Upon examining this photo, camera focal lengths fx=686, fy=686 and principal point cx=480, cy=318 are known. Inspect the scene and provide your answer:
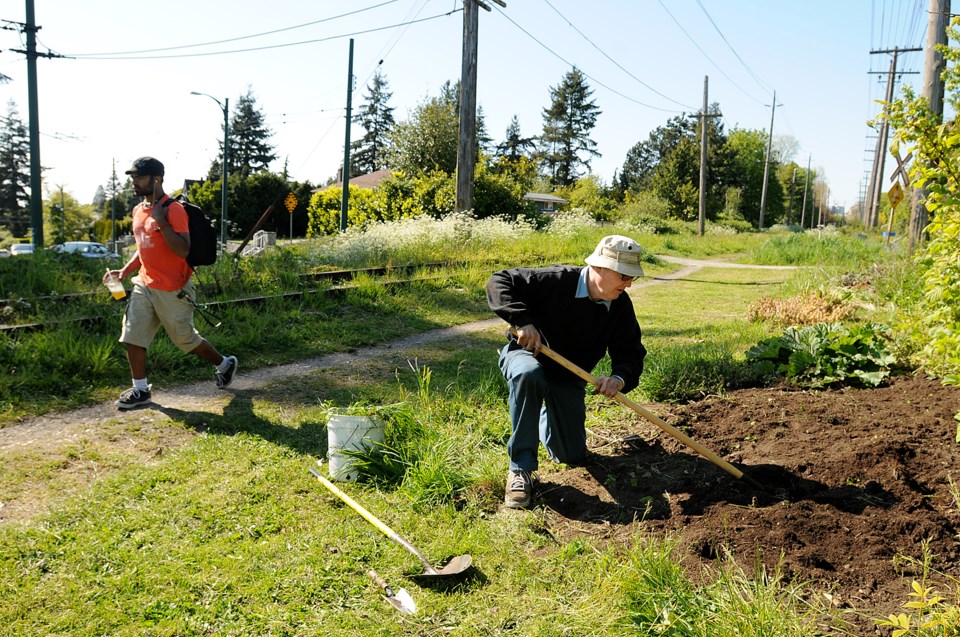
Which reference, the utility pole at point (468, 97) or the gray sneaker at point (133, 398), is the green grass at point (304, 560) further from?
the utility pole at point (468, 97)

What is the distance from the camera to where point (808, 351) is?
215 inches

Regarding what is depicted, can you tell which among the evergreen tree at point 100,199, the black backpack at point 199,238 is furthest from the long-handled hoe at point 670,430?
the evergreen tree at point 100,199

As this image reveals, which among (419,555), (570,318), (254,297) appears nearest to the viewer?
(419,555)

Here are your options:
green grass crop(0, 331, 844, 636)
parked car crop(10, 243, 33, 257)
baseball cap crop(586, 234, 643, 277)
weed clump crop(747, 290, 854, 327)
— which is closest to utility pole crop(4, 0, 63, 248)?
parked car crop(10, 243, 33, 257)

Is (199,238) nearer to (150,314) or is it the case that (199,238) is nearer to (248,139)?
(150,314)

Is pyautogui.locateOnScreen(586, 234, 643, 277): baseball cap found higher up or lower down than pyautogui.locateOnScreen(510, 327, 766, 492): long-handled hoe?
higher up

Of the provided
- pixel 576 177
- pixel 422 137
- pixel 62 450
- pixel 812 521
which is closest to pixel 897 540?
pixel 812 521

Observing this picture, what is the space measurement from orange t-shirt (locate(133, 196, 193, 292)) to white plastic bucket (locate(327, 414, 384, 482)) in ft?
6.99

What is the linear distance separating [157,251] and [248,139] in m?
75.2

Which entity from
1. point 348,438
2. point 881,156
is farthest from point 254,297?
point 881,156

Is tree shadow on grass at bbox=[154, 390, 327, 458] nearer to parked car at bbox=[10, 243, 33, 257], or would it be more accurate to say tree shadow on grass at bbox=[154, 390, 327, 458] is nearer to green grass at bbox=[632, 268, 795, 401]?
green grass at bbox=[632, 268, 795, 401]

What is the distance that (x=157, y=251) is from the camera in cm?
522

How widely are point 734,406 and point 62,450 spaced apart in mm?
4517

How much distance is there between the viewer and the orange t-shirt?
5141mm
